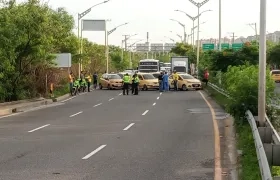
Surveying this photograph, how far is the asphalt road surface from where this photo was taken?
1041 centimetres

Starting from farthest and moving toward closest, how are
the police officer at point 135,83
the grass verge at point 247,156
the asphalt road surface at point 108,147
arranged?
1. the police officer at point 135,83
2. the asphalt road surface at point 108,147
3. the grass verge at point 247,156

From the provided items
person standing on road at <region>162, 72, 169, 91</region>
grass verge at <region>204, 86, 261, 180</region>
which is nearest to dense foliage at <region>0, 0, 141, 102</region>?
person standing on road at <region>162, 72, 169, 91</region>

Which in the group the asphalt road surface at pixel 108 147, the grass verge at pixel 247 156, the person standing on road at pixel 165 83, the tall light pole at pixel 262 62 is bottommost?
the asphalt road surface at pixel 108 147

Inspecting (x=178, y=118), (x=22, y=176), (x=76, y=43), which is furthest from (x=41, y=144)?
(x=76, y=43)

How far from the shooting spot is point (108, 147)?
45.5 feet

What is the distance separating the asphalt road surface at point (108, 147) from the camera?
1041 cm

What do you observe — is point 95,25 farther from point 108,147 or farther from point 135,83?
point 108,147

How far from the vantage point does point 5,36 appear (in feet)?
94.1

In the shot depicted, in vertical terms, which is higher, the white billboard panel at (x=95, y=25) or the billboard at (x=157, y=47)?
the billboard at (x=157, y=47)

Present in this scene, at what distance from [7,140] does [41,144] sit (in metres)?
1.51

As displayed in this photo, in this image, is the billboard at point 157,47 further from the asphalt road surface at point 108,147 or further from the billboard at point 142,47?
the asphalt road surface at point 108,147

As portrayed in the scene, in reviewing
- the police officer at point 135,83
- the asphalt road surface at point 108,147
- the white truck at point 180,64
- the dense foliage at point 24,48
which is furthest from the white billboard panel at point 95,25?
the asphalt road surface at point 108,147

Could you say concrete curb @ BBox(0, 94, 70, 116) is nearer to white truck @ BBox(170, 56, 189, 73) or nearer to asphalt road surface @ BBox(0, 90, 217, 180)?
asphalt road surface @ BBox(0, 90, 217, 180)

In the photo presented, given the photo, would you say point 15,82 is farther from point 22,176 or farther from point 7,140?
point 22,176
